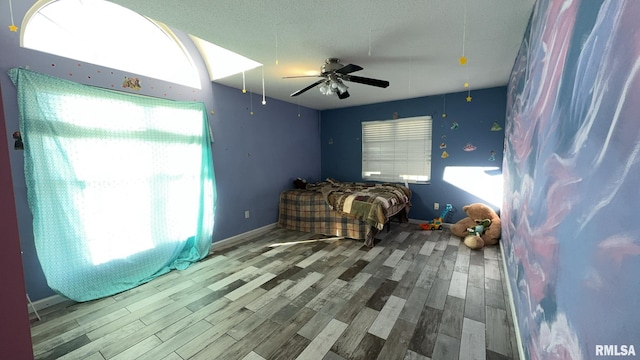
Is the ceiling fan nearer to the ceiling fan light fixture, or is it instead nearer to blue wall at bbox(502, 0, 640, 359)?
the ceiling fan light fixture

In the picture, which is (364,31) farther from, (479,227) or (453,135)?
(479,227)

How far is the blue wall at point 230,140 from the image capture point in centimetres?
189

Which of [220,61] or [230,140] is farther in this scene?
[230,140]

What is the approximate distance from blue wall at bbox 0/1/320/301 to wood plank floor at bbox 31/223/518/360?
78 centimetres

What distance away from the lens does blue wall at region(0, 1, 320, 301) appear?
Result: 1.89m

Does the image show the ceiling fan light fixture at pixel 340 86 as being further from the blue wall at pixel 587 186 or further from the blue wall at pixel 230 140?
the blue wall at pixel 230 140

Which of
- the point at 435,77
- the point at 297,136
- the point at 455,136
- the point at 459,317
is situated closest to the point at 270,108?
the point at 297,136

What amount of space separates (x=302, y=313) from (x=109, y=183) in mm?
2253

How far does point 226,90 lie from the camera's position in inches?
136

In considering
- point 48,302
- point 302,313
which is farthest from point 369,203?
point 48,302

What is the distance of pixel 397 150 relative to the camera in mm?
4594

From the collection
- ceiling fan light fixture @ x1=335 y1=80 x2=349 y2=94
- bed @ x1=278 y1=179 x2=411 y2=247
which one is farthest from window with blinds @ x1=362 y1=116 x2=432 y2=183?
ceiling fan light fixture @ x1=335 y1=80 x2=349 y2=94

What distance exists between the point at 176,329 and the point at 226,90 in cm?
299

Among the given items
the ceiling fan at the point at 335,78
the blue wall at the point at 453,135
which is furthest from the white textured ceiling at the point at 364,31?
the blue wall at the point at 453,135
